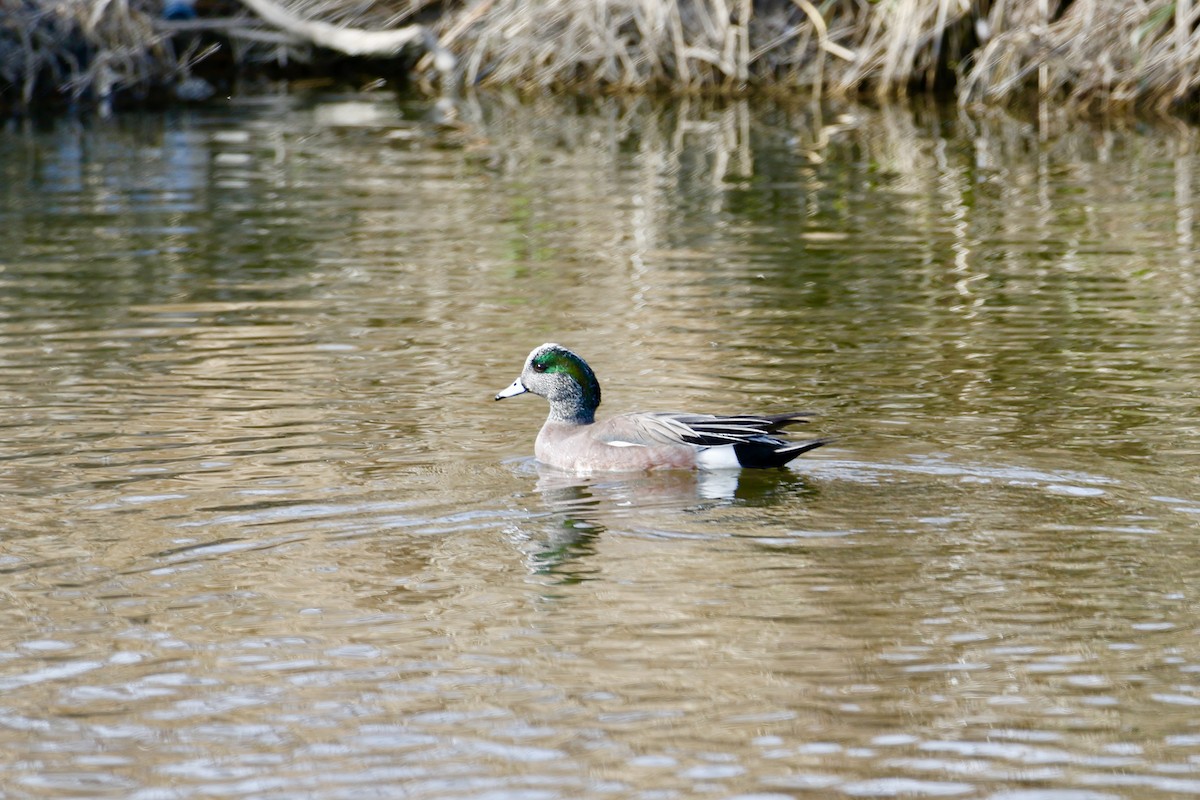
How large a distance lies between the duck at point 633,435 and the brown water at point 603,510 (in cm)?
11

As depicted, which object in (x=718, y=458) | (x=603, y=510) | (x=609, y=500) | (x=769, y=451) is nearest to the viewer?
(x=603, y=510)

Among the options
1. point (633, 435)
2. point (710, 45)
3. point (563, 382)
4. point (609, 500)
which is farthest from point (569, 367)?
point (710, 45)

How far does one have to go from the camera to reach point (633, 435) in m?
7.66

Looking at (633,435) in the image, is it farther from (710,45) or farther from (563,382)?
(710,45)

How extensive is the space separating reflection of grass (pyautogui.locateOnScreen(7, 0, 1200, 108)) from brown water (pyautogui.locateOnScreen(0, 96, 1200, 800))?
5869 mm

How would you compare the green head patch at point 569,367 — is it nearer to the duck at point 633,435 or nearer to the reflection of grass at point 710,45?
the duck at point 633,435

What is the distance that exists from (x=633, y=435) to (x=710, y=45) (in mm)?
15369

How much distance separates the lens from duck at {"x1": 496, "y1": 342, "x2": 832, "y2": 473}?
7383 mm

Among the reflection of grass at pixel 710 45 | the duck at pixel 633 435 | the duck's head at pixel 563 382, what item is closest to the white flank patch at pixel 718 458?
the duck at pixel 633 435

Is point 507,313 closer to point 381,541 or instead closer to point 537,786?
point 381,541

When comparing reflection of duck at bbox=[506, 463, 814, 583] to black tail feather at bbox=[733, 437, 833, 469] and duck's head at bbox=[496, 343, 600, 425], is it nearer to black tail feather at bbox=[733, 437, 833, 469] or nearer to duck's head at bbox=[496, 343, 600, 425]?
black tail feather at bbox=[733, 437, 833, 469]

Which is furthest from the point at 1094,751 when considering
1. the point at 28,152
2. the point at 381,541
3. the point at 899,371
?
the point at 28,152

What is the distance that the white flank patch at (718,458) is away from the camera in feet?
24.6

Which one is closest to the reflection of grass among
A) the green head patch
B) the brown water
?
the brown water
